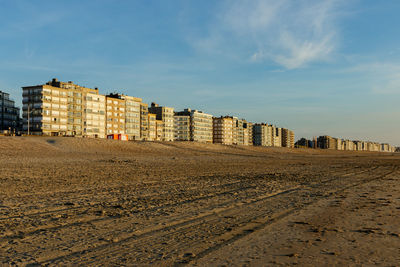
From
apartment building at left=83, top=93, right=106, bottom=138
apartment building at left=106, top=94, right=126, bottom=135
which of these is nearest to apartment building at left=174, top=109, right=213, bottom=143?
apartment building at left=106, top=94, right=126, bottom=135

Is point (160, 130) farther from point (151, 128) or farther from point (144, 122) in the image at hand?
point (144, 122)

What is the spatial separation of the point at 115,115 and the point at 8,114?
4393 cm

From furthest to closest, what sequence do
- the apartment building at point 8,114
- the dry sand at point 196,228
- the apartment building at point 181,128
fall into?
the apartment building at point 181,128 → the apartment building at point 8,114 → the dry sand at point 196,228

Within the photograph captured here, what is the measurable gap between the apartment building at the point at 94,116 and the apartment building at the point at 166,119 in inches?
1620

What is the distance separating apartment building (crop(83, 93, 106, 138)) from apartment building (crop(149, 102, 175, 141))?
135ft

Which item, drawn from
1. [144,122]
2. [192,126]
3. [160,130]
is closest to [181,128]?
[192,126]

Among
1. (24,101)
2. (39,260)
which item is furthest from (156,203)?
(24,101)

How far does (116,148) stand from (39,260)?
48.6 meters

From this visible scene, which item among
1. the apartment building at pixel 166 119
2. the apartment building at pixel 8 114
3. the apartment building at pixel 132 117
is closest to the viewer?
the apartment building at pixel 8 114

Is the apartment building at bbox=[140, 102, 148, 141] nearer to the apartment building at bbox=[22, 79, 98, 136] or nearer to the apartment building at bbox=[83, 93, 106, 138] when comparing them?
the apartment building at bbox=[83, 93, 106, 138]

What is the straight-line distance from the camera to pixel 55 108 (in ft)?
362

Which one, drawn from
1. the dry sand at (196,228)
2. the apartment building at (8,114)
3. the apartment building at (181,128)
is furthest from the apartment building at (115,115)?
the dry sand at (196,228)

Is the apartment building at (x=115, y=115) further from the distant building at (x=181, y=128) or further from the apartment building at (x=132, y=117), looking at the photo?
the distant building at (x=181, y=128)

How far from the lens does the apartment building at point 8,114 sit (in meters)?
132
